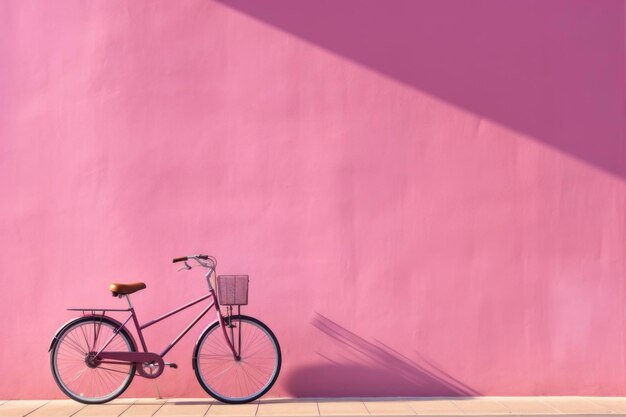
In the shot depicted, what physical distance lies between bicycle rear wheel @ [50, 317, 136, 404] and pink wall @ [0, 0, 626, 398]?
196 millimetres

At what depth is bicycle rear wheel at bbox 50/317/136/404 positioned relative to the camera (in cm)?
640

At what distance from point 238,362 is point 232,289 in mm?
720

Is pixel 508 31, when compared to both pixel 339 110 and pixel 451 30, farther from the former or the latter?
pixel 339 110

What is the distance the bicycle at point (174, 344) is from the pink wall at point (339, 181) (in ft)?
0.68

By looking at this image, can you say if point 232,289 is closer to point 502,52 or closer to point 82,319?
point 82,319

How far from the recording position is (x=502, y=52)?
677 centimetres

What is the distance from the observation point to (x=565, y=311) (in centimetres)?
664

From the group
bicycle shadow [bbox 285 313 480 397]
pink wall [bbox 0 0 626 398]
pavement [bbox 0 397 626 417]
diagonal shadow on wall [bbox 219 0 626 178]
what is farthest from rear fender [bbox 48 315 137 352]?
diagonal shadow on wall [bbox 219 0 626 178]

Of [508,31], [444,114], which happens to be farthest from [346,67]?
[508,31]

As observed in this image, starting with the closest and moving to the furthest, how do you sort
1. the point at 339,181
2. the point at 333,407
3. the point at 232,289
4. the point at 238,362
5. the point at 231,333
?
1. the point at 333,407
2. the point at 232,289
3. the point at 231,333
4. the point at 238,362
5. the point at 339,181

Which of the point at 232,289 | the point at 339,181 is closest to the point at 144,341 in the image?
the point at 232,289

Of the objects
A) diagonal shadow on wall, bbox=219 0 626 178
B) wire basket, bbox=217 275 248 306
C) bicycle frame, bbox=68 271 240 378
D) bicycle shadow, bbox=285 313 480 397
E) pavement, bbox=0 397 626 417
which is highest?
diagonal shadow on wall, bbox=219 0 626 178

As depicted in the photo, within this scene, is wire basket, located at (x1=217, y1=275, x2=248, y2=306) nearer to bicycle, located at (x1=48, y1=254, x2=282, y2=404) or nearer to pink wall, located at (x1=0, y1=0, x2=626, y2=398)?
A: bicycle, located at (x1=48, y1=254, x2=282, y2=404)

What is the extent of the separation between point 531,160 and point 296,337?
8.62ft
